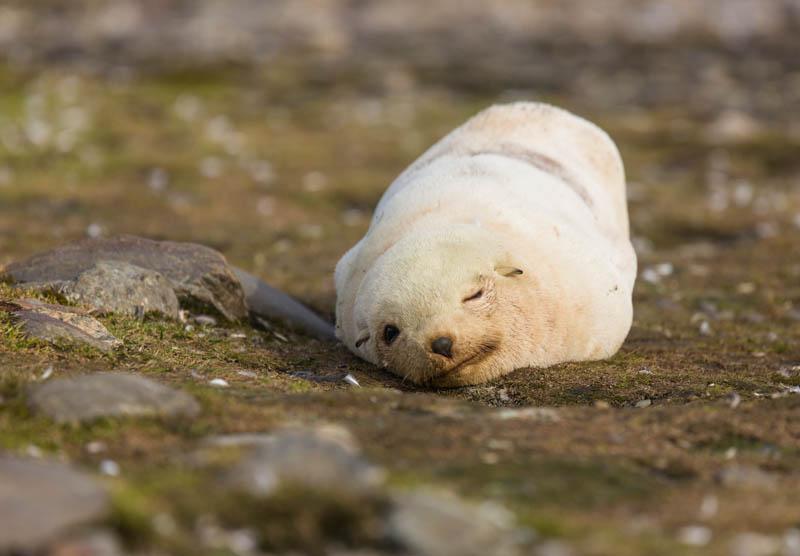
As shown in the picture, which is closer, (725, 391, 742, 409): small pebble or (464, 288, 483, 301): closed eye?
(725, 391, 742, 409): small pebble

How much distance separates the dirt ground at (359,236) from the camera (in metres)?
4.62

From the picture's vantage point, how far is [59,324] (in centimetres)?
735

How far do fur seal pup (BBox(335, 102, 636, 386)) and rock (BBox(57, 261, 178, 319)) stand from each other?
158 cm

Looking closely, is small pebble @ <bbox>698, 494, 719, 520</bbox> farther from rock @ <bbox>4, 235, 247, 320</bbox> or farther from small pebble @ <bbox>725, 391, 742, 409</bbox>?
rock @ <bbox>4, 235, 247, 320</bbox>

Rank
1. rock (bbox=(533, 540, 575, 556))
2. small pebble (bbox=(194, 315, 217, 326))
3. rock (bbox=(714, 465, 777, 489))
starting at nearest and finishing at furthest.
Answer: rock (bbox=(533, 540, 575, 556)) → rock (bbox=(714, 465, 777, 489)) → small pebble (bbox=(194, 315, 217, 326))

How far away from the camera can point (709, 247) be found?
1535 centimetres

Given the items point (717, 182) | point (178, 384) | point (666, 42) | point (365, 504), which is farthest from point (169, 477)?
point (666, 42)

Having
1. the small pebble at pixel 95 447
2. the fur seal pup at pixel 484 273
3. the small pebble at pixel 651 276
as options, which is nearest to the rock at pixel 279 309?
the fur seal pup at pixel 484 273

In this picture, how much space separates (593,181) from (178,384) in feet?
17.7

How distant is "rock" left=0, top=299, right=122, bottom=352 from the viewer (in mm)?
7195

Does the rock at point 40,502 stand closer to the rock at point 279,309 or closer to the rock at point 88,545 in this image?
the rock at point 88,545

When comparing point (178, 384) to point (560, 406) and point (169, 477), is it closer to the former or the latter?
point (169, 477)

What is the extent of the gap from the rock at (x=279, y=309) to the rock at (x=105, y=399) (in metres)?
3.81

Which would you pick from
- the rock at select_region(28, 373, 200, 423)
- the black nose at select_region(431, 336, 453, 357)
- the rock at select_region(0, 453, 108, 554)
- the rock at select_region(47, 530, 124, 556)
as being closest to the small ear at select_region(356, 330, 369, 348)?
the black nose at select_region(431, 336, 453, 357)
